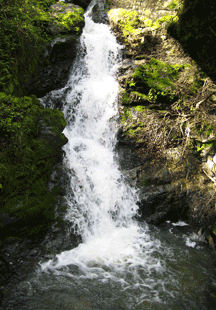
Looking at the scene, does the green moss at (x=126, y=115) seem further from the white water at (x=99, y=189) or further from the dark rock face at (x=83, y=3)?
the dark rock face at (x=83, y=3)

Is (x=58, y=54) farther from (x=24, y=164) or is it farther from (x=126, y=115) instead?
(x=24, y=164)

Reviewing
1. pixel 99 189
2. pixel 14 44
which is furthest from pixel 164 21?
pixel 99 189

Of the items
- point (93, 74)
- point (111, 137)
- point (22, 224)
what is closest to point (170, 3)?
point (93, 74)

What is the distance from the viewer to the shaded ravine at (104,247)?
11.4ft

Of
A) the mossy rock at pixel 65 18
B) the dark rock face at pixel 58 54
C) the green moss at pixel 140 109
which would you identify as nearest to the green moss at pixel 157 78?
the green moss at pixel 140 109

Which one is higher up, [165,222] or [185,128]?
[185,128]

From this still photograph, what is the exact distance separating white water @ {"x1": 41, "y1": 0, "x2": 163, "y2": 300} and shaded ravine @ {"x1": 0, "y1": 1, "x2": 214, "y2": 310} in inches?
0.9

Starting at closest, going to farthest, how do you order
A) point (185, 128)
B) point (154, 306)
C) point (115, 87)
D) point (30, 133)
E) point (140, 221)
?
point (154, 306)
point (30, 133)
point (140, 221)
point (185, 128)
point (115, 87)

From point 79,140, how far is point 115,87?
293 cm

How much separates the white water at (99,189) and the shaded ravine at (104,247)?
0.07ft

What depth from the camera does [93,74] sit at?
28.6 ft

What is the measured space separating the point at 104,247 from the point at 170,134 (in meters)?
4.21

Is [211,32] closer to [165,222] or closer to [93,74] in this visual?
[93,74]

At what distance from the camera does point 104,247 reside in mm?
4703
